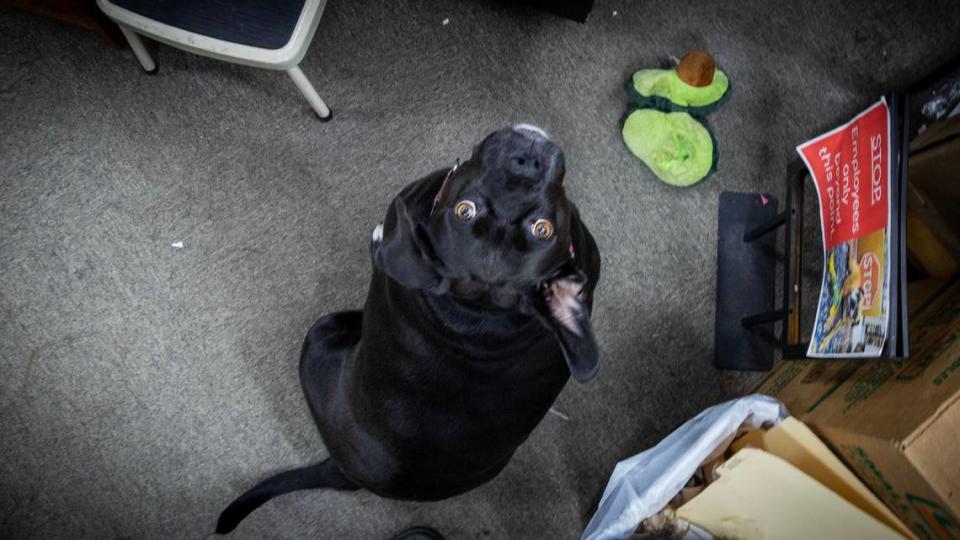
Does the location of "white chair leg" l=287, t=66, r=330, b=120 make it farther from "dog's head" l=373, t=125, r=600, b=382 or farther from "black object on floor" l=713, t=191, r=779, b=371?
"black object on floor" l=713, t=191, r=779, b=371

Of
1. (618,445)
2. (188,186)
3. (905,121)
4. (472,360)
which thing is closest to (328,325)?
(472,360)

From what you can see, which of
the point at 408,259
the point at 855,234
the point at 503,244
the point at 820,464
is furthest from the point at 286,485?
the point at 855,234

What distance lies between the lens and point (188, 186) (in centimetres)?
236

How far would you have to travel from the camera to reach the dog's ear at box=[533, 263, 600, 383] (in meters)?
1.31

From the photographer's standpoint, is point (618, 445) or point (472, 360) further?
point (618, 445)

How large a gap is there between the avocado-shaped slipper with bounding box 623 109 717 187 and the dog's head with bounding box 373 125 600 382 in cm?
97

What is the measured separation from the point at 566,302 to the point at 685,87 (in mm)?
1318

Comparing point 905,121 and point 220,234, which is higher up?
point 905,121

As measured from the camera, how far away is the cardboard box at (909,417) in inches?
53.9

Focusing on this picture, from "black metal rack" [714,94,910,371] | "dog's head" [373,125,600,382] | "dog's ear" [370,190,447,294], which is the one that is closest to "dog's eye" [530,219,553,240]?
"dog's head" [373,125,600,382]

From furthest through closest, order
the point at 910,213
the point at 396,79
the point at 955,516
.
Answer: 1. the point at 396,79
2. the point at 910,213
3. the point at 955,516

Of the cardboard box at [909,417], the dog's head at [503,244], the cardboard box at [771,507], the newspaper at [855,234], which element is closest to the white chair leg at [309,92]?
the dog's head at [503,244]

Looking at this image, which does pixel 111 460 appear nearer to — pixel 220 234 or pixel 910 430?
pixel 220 234

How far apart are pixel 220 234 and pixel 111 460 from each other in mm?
939
